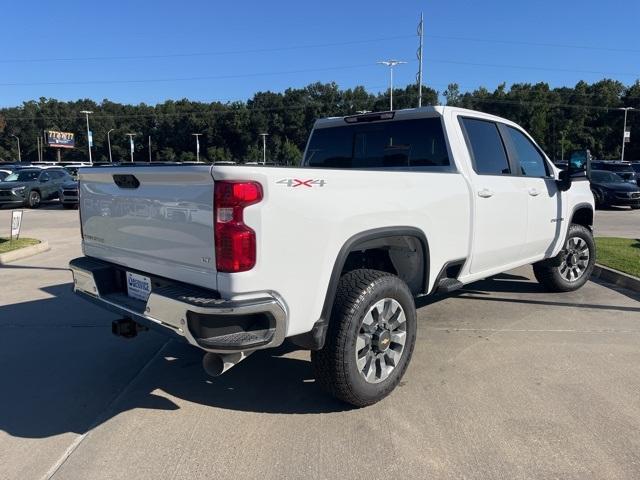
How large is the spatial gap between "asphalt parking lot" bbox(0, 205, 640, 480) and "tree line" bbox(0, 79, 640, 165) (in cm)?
6800

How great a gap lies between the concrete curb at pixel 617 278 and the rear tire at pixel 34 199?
2103 cm

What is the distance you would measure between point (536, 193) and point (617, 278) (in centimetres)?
291

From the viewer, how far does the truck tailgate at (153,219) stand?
9.37 ft

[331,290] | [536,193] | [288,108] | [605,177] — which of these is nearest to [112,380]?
[331,290]

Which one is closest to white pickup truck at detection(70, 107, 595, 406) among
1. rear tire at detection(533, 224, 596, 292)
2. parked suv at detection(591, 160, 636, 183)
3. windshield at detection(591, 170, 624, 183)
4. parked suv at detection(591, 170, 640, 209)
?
rear tire at detection(533, 224, 596, 292)

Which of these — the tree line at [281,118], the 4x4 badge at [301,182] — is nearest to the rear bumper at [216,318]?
the 4x4 badge at [301,182]

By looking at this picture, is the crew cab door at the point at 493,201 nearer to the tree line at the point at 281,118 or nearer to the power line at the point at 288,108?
the tree line at the point at 281,118

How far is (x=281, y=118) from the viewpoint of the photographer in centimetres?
8588

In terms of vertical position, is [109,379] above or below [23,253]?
below

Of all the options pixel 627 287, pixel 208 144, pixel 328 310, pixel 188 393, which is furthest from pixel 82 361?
pixel 208 144

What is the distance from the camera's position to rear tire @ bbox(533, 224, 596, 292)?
6316 millimetres

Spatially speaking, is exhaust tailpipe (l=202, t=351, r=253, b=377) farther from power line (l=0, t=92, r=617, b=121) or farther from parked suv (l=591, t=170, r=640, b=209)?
power line (l=0, t=92, r=617, b=121)

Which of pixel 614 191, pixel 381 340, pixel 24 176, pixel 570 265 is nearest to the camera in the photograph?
pixel 381 340

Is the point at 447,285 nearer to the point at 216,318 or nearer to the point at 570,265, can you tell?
the point at 216,318
